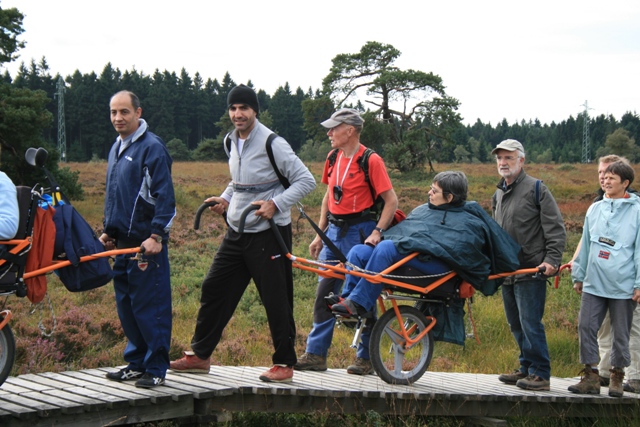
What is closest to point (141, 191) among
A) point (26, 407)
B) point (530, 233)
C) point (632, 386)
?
point (26, 407)

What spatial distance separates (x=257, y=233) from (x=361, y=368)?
1810 millimetres

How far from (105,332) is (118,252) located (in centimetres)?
426

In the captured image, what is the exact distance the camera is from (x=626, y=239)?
20.6 feet

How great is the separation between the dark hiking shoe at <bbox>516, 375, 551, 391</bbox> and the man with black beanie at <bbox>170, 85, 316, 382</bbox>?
2.25m

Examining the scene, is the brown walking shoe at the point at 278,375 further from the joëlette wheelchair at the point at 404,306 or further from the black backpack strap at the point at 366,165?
the black backpack strap at the point at 366,165

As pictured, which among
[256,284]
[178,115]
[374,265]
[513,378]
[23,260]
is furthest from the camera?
[178,115]

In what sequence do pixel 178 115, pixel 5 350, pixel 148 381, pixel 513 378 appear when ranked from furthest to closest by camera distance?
pixel 178 115 < pixel 513 378 < pixel 148 381 < pixel 5 350

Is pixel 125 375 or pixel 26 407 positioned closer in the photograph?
pixel 26 407

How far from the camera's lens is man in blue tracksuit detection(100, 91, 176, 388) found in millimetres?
5270

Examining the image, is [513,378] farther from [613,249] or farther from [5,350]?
[5,350]

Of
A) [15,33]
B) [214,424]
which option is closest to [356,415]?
[214,424]

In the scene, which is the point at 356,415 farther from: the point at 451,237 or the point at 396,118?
the point at 396,118

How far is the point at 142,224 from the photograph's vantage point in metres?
5.35

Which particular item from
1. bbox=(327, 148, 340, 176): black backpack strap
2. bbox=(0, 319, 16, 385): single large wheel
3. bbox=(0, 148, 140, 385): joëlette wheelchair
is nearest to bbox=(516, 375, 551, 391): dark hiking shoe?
bbox=(327, 148, 340, 176): black backpack strap
